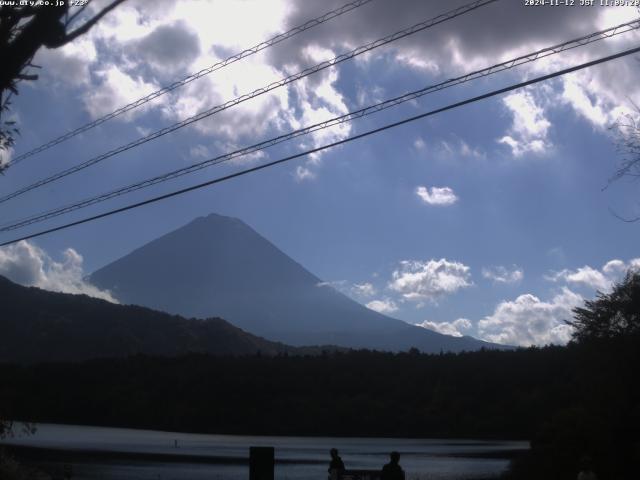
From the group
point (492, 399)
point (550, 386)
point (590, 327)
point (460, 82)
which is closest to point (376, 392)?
point (492, 399)

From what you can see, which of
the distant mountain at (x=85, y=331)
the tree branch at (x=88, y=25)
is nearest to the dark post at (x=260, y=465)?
the tree branch at (x=88, y=25)

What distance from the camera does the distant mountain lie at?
445ft

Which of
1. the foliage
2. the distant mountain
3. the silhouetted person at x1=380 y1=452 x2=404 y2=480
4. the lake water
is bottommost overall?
the lake water

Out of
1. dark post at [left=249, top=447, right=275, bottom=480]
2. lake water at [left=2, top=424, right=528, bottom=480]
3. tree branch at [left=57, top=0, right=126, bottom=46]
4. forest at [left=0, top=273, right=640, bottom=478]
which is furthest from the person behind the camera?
forest at [left=0, top=273, right=640, bottom=478]

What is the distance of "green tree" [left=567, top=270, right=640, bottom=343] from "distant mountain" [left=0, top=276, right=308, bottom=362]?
111362 millimetres

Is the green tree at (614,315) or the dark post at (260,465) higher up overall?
the green tree at (614,315)

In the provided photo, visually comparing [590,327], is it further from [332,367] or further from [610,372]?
[332,367]

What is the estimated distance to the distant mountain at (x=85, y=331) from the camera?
13575cm

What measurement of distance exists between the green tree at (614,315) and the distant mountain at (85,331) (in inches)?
4384

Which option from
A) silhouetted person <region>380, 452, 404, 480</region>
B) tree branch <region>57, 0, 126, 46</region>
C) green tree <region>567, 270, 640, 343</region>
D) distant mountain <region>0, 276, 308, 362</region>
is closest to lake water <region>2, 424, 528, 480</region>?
green tree <region>567, 270, 640, 343</region>

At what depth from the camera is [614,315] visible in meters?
29.3

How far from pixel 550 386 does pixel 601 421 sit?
2174 inches

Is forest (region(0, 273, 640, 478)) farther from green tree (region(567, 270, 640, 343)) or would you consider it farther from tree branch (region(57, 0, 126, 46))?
tree branch (region(57, 0, 126, 46))

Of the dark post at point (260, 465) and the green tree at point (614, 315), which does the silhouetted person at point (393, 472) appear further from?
the green tree at point (614, 315)
